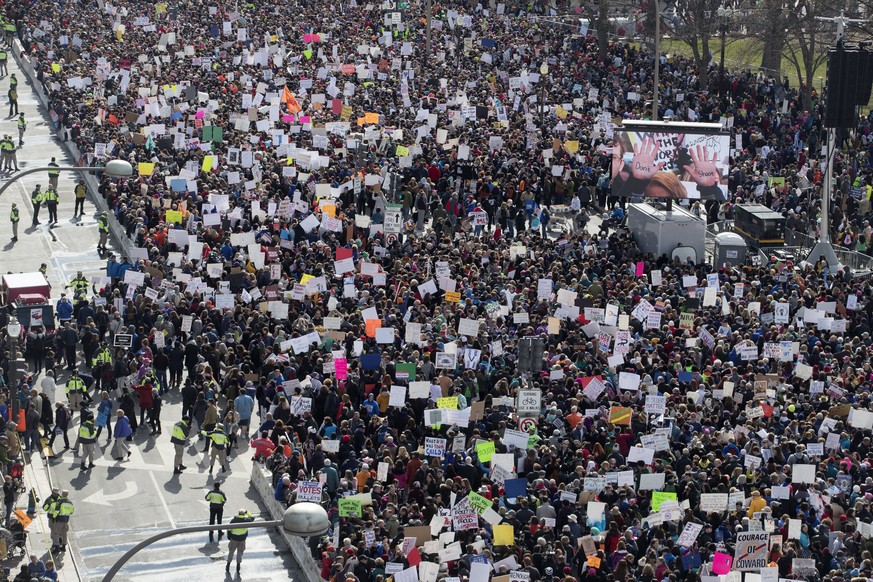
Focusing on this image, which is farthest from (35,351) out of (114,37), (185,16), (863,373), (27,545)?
(185,16)

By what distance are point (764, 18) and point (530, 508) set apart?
1649 inches

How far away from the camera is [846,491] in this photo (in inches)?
1006

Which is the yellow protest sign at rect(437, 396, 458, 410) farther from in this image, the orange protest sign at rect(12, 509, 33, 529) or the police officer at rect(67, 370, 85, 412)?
the police officer at rect(67, 370, 85, 412)

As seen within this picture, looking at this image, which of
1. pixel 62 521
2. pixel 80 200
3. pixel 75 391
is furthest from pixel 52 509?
pixel 80 200

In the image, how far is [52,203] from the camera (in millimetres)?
44969

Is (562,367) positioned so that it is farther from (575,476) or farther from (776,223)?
(776,223)

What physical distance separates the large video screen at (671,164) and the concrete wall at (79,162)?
1224 centimetres

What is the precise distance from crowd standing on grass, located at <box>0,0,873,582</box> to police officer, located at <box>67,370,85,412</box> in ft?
0.25

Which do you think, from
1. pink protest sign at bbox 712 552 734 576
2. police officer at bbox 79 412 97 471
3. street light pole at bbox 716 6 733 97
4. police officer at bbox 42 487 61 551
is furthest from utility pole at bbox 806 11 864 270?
police officer at bbox 42 487 61 551

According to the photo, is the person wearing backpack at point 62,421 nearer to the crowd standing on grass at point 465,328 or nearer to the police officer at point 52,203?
the crowd standing on grass at point 465,328

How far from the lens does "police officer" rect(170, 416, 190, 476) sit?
1161 inches

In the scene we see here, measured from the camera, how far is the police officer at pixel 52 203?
44.9 m

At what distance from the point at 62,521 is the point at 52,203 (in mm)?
19945

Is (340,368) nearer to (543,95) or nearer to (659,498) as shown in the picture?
(659,498)
